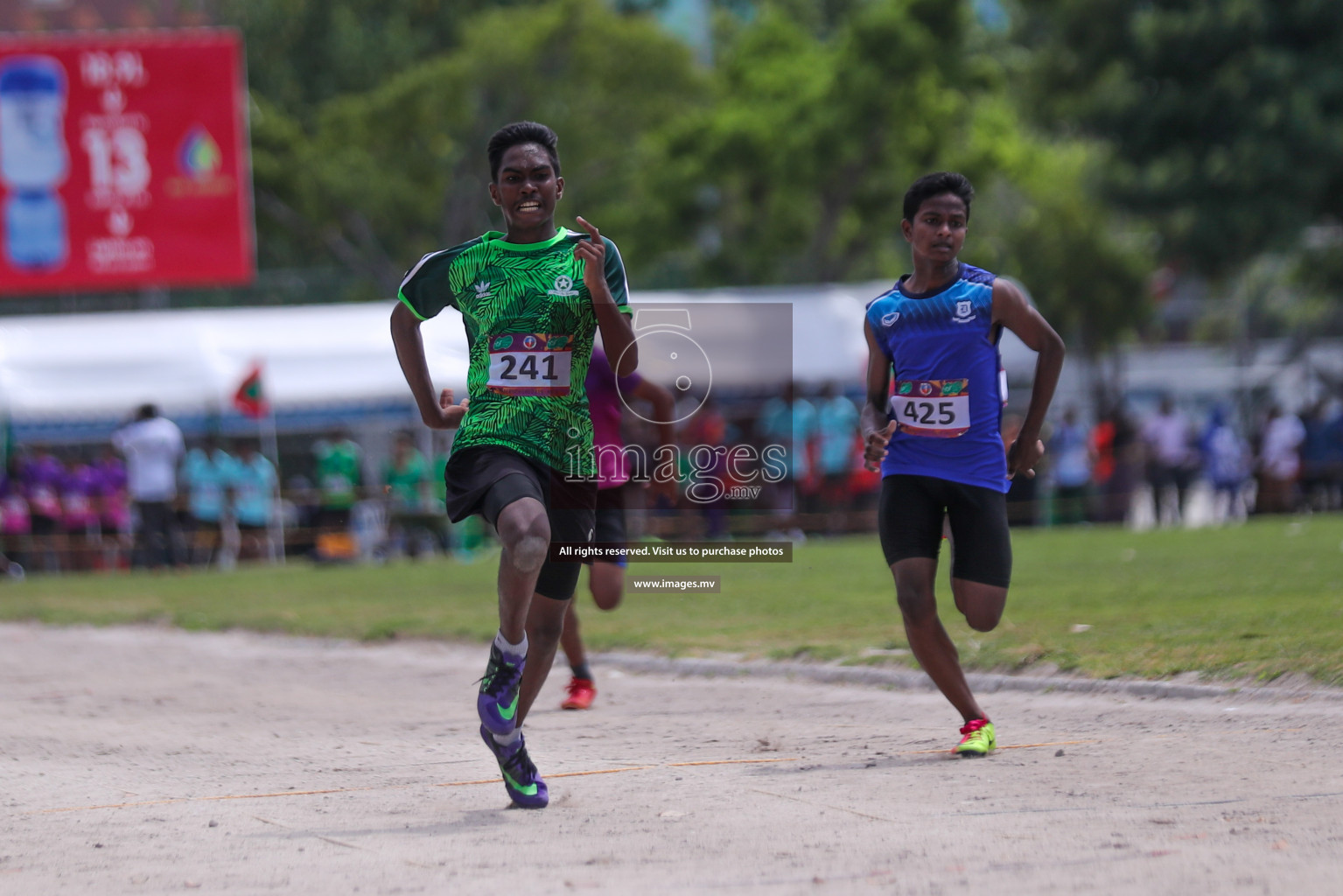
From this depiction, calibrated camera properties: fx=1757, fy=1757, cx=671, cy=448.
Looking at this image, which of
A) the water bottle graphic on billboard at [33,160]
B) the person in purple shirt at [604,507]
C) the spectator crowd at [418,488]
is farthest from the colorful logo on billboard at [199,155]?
the person in purple shirt at [604,507]

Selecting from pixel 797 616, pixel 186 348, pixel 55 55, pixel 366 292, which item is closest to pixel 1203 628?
pixel 797 616

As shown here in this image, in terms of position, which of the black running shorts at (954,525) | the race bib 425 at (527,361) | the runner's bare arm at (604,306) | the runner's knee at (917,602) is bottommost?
the runner's knee at (917,602)

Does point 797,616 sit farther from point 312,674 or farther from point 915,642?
point 915,642

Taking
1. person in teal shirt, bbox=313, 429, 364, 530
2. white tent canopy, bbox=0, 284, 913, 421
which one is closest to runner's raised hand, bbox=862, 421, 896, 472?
white tent canopy, bbox=0, 284, 913, 421

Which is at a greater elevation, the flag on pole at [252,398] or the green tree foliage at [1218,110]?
the green tree foliage at [1218,110]

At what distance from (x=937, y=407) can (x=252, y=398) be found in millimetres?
17492

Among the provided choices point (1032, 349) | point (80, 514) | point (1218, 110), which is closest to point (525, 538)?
point (1032, 349)

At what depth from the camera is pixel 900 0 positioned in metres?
31.7

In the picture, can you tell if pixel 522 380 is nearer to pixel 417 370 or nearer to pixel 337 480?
pixel 417 370

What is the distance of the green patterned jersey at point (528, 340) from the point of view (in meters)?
5.50

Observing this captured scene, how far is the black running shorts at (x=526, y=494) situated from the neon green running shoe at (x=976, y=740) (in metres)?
1.53

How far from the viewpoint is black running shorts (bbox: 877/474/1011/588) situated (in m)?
6.36

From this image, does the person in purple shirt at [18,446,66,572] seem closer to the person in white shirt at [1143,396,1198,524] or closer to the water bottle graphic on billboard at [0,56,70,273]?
the water bottle graphic on billboard at [0,56,70,273]

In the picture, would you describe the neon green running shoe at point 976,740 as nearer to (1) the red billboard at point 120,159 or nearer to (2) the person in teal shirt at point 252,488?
(2) the person in teal shirt at point 252,488
